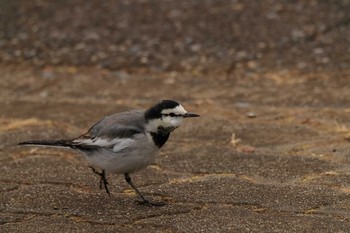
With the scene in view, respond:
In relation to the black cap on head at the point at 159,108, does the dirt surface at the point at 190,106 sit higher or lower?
lower

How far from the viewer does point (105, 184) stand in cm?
512

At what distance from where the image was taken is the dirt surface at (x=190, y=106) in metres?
4.79

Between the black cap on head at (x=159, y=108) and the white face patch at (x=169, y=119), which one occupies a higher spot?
the black cap on head at (x=159, y=108)

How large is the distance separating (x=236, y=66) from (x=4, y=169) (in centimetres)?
414

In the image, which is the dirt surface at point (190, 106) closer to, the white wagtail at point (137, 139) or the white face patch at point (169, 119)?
the white wagtail at point (137, 139)

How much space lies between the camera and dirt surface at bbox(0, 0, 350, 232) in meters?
4.79

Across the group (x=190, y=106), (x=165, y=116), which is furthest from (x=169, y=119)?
(x=190, y=106)

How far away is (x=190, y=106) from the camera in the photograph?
7.88 m

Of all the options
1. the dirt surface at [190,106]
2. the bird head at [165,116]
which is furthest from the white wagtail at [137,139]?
the dirt surface at [190,106]

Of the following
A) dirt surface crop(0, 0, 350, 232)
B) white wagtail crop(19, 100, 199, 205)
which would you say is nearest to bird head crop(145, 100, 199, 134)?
white wagtail crop(19, 100, 199, 205)

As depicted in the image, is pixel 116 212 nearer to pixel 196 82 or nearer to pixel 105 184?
pixel 105 184

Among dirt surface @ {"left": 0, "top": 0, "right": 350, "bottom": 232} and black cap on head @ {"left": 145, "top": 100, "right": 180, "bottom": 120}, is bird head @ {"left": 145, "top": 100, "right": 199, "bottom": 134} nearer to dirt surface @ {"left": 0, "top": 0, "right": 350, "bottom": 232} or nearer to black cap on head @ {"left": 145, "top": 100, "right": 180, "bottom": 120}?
black cap on head @ {"left": 145, "top": 100, "right": 180, "bottom": 120}

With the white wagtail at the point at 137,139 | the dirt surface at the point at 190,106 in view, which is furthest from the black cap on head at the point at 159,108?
the dirt surface at the point at 190,106

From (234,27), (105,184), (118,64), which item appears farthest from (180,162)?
(234,27)
